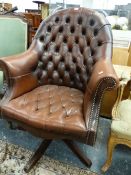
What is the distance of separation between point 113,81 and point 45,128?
1.55 feet

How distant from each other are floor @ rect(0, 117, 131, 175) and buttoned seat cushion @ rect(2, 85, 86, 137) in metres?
0.47

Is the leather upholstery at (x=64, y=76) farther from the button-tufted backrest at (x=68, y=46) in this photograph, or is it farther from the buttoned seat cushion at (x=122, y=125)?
the buttoned seat cushion at (x=122, y=125)

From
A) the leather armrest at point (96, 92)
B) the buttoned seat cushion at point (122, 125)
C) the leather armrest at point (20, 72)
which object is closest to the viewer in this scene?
the leather armrest at point (96, 92)

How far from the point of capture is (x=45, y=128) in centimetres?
120

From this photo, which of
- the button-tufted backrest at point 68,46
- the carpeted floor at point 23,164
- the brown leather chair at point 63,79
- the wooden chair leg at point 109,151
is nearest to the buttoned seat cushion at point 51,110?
the brown leather chair at point 63,79

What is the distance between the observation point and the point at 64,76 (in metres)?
1.72

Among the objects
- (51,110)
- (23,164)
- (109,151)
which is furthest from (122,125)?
(23,164)

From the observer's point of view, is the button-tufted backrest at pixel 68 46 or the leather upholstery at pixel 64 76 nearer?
the leather upholstery at pixel 64 76

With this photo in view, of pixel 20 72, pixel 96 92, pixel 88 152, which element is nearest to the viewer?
pixel 96 92

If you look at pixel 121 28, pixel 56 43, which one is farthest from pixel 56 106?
pixel 121 28

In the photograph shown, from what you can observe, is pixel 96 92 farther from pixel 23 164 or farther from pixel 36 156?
pixel 23 164

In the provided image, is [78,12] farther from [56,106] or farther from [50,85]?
[56,106]

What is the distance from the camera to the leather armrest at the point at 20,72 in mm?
1414

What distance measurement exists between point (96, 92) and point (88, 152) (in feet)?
2.31
